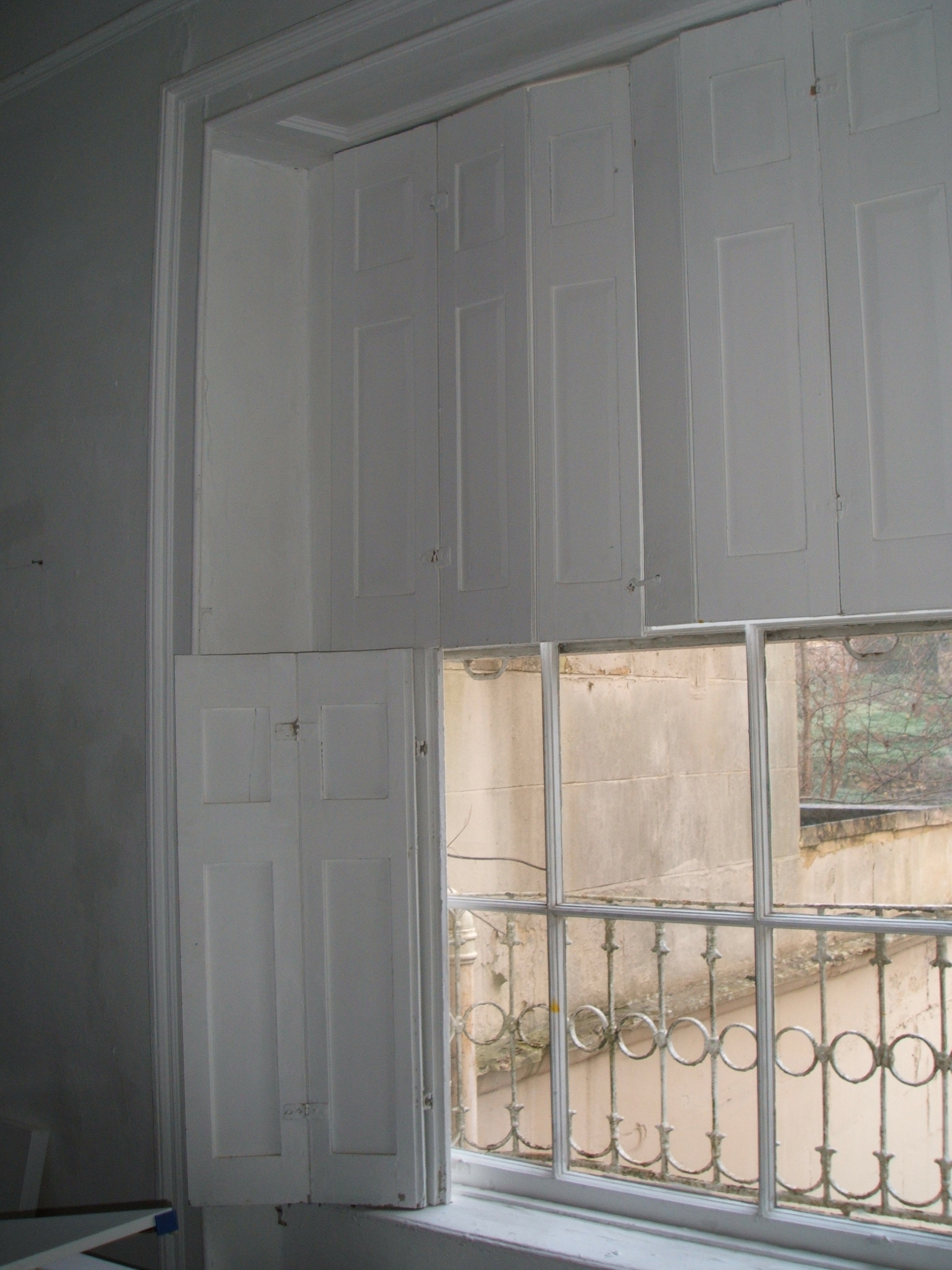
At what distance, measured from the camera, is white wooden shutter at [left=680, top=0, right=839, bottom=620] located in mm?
2184

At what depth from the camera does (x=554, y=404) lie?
8.17ft

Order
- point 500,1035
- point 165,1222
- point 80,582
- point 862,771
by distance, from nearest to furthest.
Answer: point 165,1222 → point 862,771 → point 500,1035 → point 80,582

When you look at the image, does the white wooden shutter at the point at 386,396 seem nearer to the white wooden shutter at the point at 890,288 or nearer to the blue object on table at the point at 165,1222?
the white wooden shutter at the point at 890,288

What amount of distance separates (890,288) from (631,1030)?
1632 millimetres

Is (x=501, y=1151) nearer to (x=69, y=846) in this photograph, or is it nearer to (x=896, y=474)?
(x=69, y=846)

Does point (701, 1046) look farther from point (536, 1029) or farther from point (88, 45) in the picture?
point (88, 45)

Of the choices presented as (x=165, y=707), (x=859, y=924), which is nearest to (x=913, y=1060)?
(x=859, y=924)

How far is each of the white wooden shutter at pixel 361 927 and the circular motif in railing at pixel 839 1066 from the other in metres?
0.87

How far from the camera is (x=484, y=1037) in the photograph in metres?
2.67

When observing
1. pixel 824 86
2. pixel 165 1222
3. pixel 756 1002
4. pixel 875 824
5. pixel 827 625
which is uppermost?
pixel 824 86

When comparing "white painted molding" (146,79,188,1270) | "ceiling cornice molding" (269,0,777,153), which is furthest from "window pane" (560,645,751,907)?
"ceiling cornice molding" (269,0,777,153)

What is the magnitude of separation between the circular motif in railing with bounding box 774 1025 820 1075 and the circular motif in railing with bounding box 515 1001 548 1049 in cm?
54

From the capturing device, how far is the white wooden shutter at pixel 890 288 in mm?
2064

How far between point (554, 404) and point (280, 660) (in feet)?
2.79
